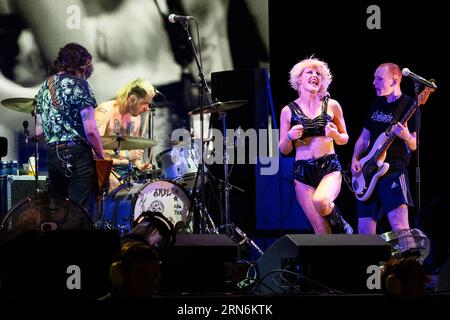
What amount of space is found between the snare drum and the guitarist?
5.81ft

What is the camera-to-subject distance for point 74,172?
6.08 m

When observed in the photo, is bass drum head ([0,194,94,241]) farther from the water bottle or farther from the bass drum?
the water bottle

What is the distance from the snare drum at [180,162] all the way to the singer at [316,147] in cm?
151

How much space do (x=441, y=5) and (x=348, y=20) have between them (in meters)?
1.06

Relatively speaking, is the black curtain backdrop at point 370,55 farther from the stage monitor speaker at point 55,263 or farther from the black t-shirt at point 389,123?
the stage monitor speaker at point 55,263

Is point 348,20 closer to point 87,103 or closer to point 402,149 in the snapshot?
point 402,149

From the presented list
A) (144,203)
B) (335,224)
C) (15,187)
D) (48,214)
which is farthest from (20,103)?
(335,224)

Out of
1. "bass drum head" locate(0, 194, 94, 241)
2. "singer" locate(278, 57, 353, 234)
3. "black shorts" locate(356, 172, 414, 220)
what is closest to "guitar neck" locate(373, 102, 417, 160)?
"black shorts" locate(356, 172, 414, 220)

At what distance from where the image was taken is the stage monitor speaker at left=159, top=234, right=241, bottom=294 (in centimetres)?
376

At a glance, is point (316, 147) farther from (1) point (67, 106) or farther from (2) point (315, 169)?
(1) point (67, 106)

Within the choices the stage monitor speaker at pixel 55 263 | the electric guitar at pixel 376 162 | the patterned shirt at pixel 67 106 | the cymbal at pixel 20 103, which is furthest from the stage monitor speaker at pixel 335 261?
the cymbal at pixel 20 103

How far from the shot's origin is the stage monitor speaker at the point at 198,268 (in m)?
3.76

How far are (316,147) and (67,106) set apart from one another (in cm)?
229
